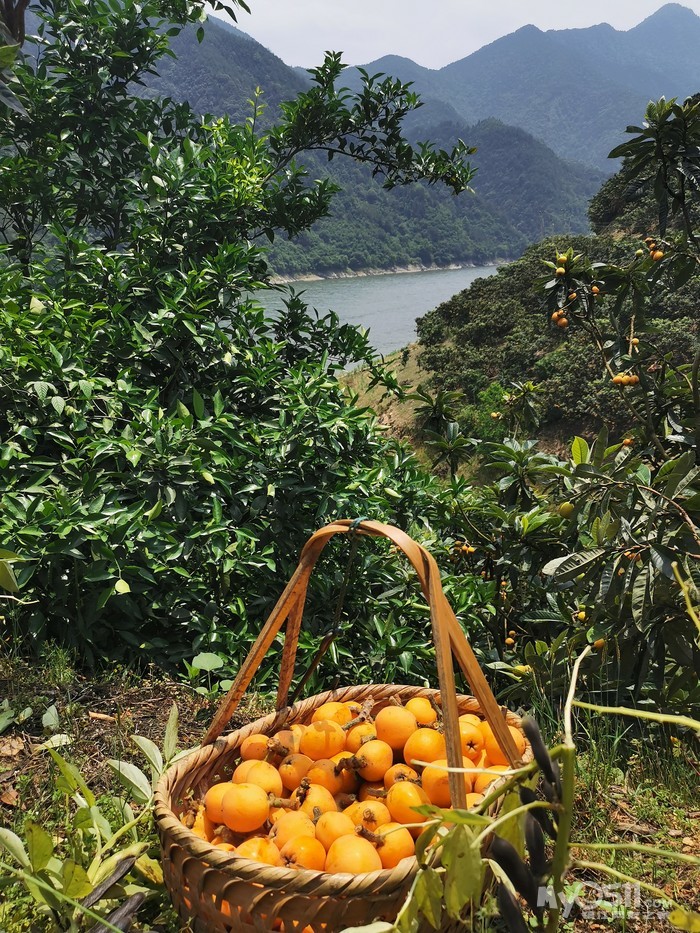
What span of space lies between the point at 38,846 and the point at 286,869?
42cm

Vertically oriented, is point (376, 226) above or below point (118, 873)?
above

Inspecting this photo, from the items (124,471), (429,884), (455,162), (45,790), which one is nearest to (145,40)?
(455,162)

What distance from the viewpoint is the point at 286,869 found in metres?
1.19

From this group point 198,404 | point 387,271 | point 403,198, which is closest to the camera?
point 198,404

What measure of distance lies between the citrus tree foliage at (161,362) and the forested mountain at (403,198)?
986 inches

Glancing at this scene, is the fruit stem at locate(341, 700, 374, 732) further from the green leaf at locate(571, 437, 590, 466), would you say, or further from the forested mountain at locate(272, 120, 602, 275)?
the forested mountain at locate(272, 120, 602, 275)

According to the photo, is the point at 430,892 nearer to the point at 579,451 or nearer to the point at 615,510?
the point at 615,510

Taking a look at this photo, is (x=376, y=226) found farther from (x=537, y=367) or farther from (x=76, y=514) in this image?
(x=76, y=514)

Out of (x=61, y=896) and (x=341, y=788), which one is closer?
(x=61, y=896)

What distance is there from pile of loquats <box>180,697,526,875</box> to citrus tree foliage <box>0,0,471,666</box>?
3.18ft

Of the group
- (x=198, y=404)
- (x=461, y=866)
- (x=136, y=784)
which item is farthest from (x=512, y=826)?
(x=198, y=404)

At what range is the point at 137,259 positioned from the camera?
3.43m

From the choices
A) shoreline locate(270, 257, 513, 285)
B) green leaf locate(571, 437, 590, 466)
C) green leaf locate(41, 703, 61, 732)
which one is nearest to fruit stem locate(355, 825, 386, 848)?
green leaf locate(41, 703, 61, 732)

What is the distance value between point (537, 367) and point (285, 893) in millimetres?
10370
